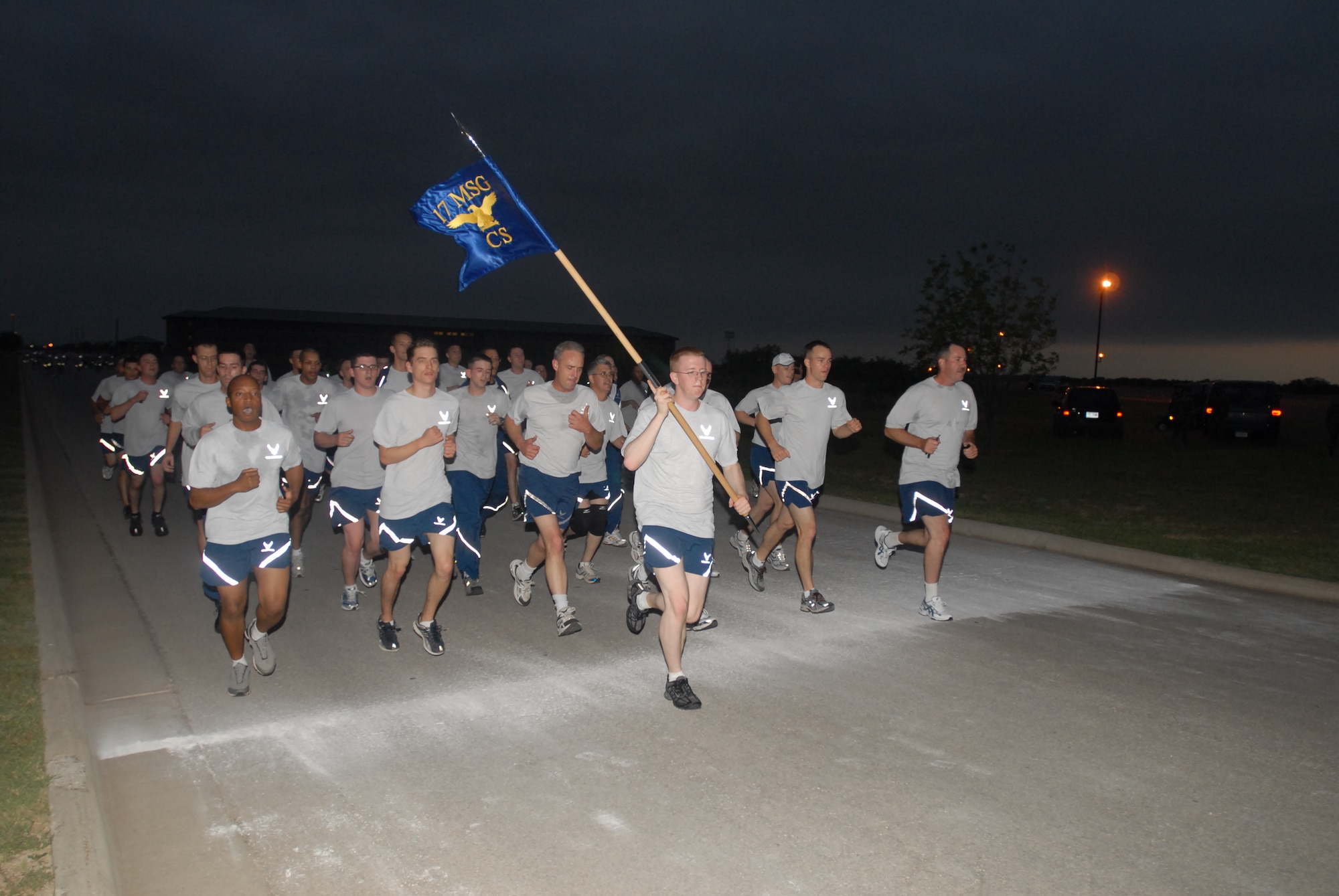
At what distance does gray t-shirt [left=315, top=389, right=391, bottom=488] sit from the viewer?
7.59 m

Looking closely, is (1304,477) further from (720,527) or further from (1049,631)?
(1049,631)

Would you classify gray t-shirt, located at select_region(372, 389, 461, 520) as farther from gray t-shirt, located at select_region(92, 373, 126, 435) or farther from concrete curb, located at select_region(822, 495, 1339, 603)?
gray t-shirt, located at select_region(92, 373, 126, 435)

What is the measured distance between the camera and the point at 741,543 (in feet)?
30.8

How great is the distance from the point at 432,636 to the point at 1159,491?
1294 cm

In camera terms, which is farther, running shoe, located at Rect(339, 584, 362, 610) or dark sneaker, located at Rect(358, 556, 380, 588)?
dark sneaker, located at Rect(358, 556, 380, 588)

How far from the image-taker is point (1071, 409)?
28.5 m

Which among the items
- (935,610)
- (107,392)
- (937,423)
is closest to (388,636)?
(935,610)

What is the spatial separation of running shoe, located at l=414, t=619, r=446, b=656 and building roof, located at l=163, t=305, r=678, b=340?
60.8 meters

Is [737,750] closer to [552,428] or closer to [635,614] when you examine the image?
[635,614]

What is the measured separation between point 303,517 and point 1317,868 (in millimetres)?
8177

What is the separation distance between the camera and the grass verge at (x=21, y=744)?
3.52 m

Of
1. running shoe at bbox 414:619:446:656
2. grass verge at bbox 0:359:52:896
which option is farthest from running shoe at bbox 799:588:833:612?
grass verge at bbox 0:359:52:896

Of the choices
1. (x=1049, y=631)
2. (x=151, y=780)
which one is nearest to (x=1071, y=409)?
(x=1049, y=631)

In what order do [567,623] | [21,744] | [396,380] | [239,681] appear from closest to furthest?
[21,744], [239,681], [567,623], [396,380]
